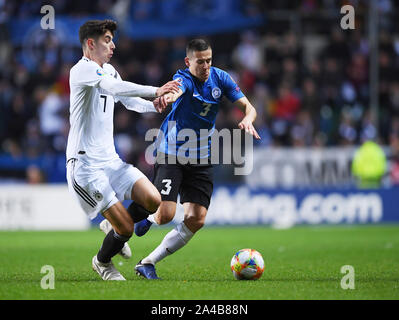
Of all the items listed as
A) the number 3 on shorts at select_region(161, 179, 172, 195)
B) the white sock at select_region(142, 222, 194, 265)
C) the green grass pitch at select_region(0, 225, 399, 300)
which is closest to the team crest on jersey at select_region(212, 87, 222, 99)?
the number 3 on shorts at select_region(161, 179, 172, 195)

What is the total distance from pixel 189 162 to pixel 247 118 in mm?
842

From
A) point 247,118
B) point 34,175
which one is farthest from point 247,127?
point 34,175

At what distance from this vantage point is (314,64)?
2089 cm

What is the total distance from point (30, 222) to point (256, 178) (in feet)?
17.6

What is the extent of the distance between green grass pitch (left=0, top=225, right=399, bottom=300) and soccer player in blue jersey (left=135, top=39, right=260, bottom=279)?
20.0 inches

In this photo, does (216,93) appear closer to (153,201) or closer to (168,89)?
(168,89)

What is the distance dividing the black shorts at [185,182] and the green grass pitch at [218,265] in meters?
0.84

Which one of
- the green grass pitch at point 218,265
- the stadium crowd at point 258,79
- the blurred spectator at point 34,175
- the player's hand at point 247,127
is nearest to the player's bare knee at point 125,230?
the green grass pitch at point 218,265

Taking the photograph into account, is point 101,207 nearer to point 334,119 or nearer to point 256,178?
point 256,178

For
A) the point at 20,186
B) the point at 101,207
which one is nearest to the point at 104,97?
the point at 101,207

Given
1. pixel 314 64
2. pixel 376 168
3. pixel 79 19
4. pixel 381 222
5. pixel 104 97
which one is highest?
pixel 79 19

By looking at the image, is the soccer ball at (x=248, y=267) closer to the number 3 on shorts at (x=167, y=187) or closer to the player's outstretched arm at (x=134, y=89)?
the number 3 on shorts at (x=167, y=187)

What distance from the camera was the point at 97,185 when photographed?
7.55m

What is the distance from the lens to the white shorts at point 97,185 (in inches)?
298
